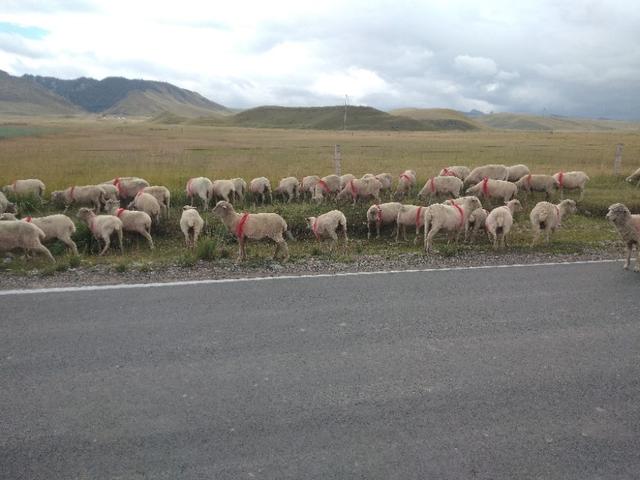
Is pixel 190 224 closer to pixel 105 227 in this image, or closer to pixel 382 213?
pixel 105 227

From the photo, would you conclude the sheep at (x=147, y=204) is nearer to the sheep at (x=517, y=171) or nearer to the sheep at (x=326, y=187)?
the sheep at (x=326, y=187)

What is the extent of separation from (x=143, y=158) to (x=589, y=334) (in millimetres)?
27396

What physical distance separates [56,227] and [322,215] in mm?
6654

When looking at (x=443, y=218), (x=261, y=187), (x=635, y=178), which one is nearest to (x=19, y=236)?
(x=261, y=187)

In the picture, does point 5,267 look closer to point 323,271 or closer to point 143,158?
point 323,271

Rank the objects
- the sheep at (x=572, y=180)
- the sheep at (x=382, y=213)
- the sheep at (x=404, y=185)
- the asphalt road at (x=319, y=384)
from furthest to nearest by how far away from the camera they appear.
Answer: the sheep at (x=404, y=185), the sheep at (x=572, y=180), the sheep at (x=382, y=213), the asphalt road at (x=319, y=384)

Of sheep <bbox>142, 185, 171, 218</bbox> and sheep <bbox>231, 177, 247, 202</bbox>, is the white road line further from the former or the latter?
sheep <bbox>231, 177, 247, 202</bbox>

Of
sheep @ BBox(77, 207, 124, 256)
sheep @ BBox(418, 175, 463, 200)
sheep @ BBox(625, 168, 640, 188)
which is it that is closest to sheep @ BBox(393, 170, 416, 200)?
sheep @ BBox(418, 175, 463, 200)

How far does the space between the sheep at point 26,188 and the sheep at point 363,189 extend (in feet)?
34.2

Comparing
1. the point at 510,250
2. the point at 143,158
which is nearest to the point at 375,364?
the point at 510,250

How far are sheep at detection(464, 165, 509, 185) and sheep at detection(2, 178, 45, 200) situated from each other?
51.7 feet

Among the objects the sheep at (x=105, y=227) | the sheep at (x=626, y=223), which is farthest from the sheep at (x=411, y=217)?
the sheep at (x=105, y=227)

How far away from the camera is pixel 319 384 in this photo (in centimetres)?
559

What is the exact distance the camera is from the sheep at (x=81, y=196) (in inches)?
671
